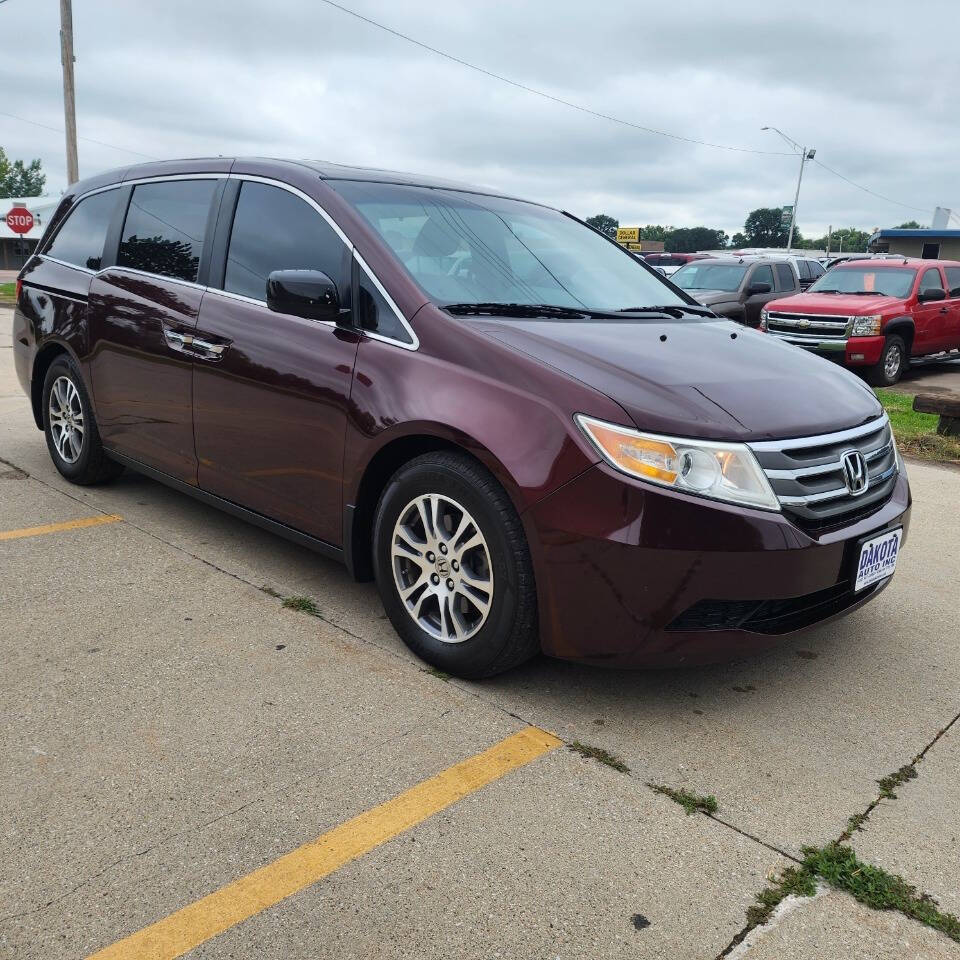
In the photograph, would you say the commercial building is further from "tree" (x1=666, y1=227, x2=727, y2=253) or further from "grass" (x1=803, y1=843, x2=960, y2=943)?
"tree" (x1=666, y1=227, x2=727, y2=253)

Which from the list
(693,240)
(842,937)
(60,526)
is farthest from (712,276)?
(693,240)

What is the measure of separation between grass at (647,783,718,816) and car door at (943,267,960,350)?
12.8 meters

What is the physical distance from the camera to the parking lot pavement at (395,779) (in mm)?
2100

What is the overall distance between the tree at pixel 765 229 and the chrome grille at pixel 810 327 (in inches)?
4069

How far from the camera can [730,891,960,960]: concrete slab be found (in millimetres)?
2055

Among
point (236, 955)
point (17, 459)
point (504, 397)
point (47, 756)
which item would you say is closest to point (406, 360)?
point (504, 397)

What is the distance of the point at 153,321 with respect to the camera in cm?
434

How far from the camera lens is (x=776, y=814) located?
2549mm

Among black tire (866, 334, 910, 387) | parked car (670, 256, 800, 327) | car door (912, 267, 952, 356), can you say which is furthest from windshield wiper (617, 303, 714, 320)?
parked car (670, 256, 800, 327)

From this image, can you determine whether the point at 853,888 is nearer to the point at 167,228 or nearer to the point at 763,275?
the point at 167,228

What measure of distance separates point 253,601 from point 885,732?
239 centimetres

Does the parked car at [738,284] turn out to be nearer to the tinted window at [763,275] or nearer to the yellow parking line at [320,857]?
the tinted window at [763,275]

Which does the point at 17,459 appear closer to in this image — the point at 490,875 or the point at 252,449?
the point at 252,449

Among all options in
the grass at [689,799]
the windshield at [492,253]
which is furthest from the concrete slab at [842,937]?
the windshield at [492,253]
